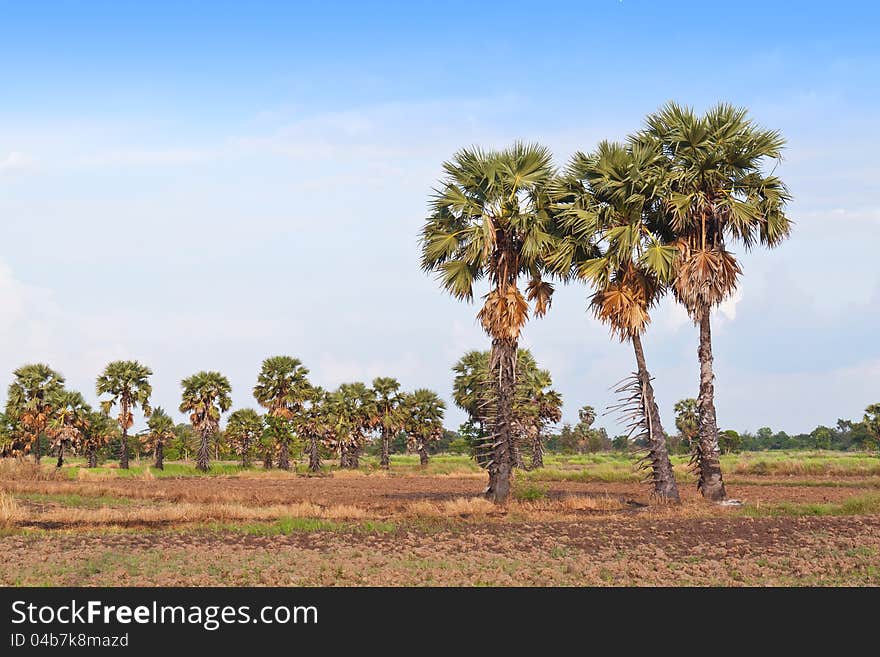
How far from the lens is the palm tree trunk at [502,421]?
28.8 metres

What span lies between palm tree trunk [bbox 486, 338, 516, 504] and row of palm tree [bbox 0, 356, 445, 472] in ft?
142

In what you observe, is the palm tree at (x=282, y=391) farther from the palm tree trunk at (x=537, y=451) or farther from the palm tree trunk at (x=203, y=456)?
the palm tree trunk at (x=537, y=451)

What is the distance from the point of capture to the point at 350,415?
79.9 meters

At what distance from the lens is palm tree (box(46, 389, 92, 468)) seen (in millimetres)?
67438

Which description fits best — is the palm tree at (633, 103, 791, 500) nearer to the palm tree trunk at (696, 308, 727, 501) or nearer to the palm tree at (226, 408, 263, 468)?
the palm tree trunk at (696, 308, 727, 501)

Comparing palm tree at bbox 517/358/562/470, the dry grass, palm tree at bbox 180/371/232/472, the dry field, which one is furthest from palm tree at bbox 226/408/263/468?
the dry grass

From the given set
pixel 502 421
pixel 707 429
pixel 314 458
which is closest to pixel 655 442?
pixel 707 429

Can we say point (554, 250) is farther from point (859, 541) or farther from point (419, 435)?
point (419, 435)

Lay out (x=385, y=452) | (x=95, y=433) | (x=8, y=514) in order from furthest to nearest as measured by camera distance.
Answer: (x=95, y=433), (x=385, y=452), (x=8, y=514)

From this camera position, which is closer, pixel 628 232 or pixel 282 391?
pixel 628 232

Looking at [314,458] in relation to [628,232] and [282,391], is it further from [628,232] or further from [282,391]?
[628,232]

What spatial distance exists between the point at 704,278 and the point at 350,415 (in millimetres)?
56104
